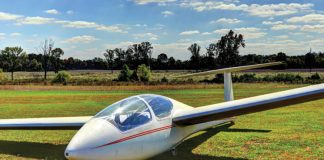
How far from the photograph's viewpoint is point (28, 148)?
1213cm

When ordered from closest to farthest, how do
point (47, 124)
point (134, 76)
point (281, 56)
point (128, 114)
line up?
1. point (128, 114)
2. point (47, 124)
3. point (134, 76)
4. point (281, 56)

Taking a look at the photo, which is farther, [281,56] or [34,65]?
[34,65]

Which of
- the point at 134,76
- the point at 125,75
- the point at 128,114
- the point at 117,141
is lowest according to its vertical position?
the point at 117,141

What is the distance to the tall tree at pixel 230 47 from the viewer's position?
10194 centimetres

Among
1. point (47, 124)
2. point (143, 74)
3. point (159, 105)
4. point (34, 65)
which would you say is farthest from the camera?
point (34, 65)

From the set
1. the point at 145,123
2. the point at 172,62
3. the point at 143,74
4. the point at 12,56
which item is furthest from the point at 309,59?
the point at 145,123

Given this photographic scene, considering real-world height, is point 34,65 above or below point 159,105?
above

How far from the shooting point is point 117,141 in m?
7.67

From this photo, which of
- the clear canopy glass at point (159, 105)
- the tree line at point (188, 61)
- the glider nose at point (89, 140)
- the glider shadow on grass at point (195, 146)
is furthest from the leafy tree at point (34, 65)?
the glider nose at point (89, 140)

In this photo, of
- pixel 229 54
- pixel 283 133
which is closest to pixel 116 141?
pixel 283 133

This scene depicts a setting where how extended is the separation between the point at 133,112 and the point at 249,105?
339 centimetres

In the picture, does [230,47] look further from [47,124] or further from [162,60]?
[47,124]

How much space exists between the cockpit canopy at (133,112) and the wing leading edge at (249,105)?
Result: 70 cm

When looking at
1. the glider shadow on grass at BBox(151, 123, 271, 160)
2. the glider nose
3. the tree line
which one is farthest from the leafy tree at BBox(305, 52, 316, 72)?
the glider nose
